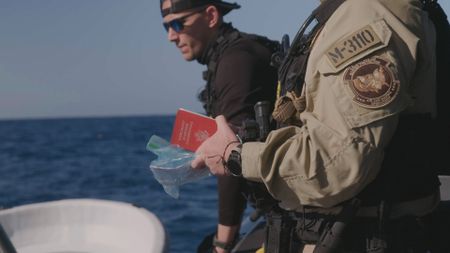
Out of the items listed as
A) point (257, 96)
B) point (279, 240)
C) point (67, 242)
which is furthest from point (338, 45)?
point (67, 242)

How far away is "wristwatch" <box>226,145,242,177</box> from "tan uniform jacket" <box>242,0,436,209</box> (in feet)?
0.38

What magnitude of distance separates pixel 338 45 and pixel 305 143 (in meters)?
0.28

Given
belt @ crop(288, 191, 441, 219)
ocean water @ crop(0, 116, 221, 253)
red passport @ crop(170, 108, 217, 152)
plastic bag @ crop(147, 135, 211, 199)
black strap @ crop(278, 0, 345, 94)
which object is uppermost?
black strap @ crop(278, 0, 345, 94)

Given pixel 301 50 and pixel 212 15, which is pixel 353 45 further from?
pixel 212 15

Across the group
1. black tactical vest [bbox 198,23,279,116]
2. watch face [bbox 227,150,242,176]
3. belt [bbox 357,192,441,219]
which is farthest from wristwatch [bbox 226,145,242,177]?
black tactical vest [bbox 198,23,279,116]

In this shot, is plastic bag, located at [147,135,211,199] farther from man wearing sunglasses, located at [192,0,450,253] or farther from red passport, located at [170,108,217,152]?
man wearing sunglasses, located at [192,0,450,253]

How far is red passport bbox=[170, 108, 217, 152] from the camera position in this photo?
2.03m

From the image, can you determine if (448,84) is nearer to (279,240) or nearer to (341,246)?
(341,246)

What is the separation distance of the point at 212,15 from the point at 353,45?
1.78m

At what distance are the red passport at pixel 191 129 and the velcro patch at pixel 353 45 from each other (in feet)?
2.01

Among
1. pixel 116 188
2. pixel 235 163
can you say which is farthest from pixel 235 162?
pixel 116 188

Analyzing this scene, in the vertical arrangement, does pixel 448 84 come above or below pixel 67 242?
above

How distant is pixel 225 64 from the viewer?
2.97 m

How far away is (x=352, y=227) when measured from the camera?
174cm
